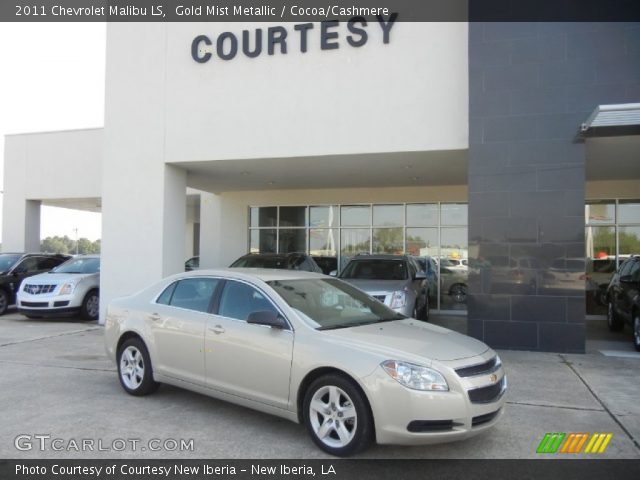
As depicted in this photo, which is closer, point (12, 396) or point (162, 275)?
point (12, 396)

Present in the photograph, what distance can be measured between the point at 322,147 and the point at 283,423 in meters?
6.40

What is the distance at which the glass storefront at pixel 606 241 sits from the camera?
1356 centimetres

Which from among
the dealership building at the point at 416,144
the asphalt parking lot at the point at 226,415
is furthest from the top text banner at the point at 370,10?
the asphalt parking lot at the point at 226,415

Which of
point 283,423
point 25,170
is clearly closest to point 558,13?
point 283,423

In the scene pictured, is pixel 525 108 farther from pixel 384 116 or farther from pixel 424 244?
pixel 424 244

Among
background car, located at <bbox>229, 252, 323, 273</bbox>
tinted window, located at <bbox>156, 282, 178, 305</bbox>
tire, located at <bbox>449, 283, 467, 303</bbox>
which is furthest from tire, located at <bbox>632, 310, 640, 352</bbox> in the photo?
tinted window, located at <bbox>156, 282, 178, 305</bbox>

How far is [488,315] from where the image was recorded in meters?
9.28

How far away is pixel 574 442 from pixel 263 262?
9051 millimetres

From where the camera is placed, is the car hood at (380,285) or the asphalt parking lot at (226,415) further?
the car hood at (380,285)

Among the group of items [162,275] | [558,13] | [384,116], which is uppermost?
[558,13]

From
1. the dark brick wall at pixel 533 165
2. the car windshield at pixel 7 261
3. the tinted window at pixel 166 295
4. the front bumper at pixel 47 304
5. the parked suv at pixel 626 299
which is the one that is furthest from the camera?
the car windshield at pixel 7 261

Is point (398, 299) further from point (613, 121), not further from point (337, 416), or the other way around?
point (337, 416)

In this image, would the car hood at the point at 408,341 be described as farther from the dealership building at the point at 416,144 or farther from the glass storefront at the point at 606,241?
the glass storefront at the point at 606,241

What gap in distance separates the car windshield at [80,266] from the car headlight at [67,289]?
99 cm
